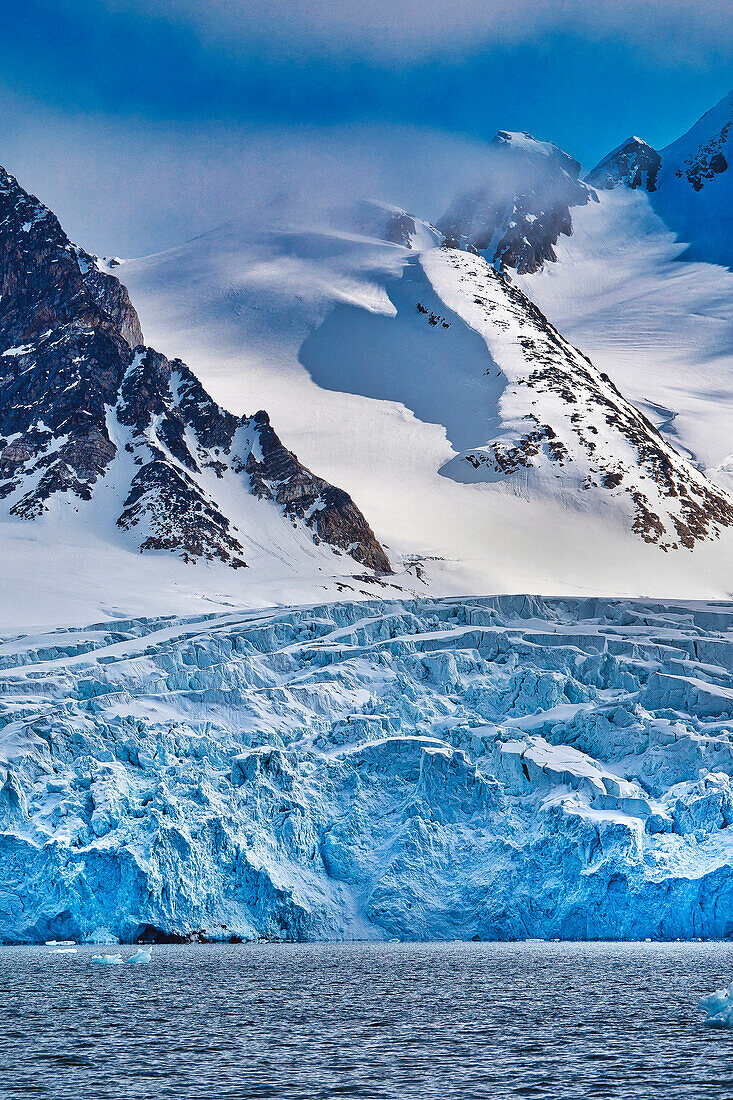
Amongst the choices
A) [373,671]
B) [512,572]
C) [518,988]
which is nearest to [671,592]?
[512,572]

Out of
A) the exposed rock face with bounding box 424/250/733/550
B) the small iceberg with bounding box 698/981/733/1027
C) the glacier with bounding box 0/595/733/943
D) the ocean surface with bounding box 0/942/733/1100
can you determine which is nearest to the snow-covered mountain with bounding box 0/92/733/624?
the exposed rock face with bounding box 424/250/733/550

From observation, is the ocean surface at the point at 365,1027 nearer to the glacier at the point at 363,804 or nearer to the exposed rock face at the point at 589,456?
the glacier at the point at 363,804

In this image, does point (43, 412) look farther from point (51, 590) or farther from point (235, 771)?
point (235, 771)

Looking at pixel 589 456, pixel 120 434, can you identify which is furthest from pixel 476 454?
pixel 120 434

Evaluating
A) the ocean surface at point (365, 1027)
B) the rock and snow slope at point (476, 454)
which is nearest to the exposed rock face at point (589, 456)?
the rock and snow slope at point (476, 454)

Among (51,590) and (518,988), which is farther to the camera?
(51,590)

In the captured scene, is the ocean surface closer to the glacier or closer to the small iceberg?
the small iceberg
